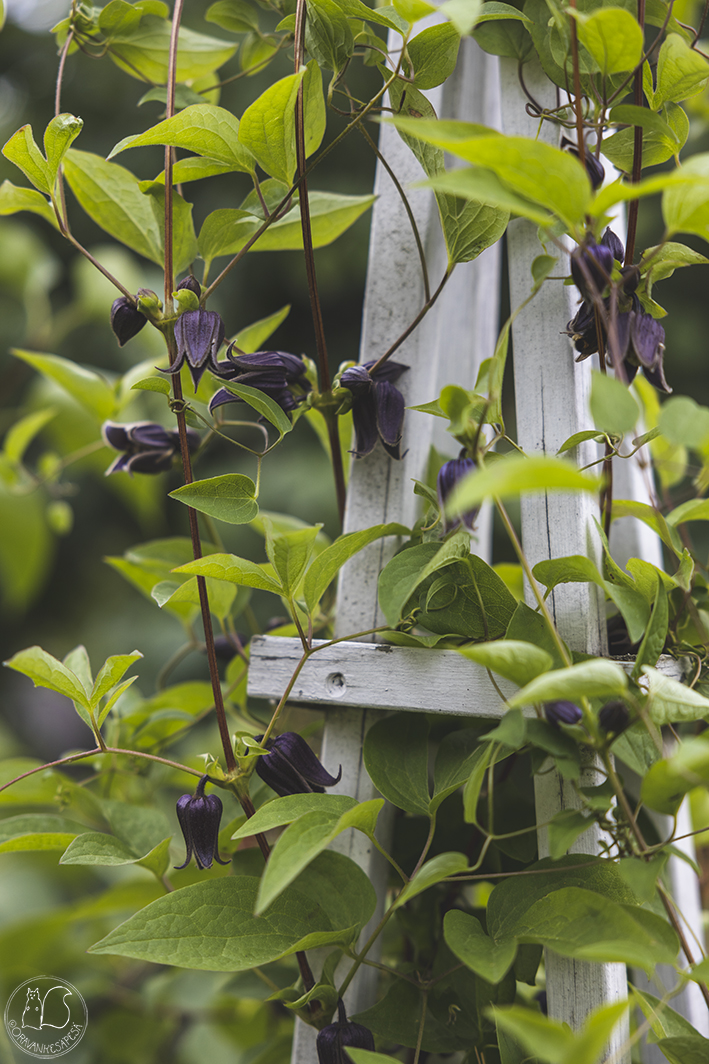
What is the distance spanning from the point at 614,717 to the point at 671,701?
0.02 meters

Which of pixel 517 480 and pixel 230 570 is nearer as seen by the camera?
pixel 517 480

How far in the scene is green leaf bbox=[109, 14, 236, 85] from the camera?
1.09 feet

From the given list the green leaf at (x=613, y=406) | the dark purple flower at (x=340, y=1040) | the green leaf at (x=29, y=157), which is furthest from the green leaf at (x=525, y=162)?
the dark purple flower at (x=340, y=1040)

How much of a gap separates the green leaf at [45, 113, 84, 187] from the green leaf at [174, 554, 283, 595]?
14cm

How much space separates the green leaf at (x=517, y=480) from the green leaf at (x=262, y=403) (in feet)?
0.40

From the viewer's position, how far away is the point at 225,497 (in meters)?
0.25

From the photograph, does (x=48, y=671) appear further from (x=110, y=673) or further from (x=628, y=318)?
(x=628, y=318)

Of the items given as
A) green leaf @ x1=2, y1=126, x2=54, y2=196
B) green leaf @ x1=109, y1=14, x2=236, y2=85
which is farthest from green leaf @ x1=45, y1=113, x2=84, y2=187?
green leaf @ x1=109, y1=14, x2=236, y2=85

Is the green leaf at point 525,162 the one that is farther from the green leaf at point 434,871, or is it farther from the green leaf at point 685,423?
the green leaf at point 434,871

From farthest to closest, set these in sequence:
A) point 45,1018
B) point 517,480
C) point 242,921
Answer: point 45,1018 < point 242,921 < point 517,480

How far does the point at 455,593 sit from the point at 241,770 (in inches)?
3.9

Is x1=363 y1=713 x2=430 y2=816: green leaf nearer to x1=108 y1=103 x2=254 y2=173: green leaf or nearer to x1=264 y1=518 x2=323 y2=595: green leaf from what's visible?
x1=264 y1=518 x2=323 y2=595: green leaf

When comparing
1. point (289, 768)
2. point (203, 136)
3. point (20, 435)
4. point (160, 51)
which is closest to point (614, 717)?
point (289, 768)

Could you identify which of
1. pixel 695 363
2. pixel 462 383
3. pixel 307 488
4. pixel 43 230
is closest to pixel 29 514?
pixel 307 488
